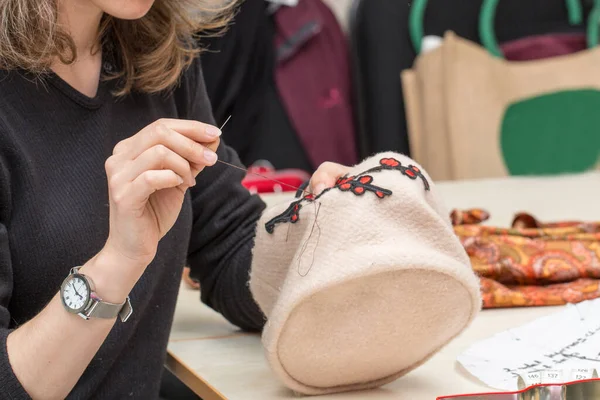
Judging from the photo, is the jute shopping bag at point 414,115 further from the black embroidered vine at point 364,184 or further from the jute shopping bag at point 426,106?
the black embroidered vine at point 364,184

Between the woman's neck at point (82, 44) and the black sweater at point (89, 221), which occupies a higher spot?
the woman's neck at point (82, 44)

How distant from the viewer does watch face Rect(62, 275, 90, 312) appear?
75 centimetres

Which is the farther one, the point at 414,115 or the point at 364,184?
the point at 414,115

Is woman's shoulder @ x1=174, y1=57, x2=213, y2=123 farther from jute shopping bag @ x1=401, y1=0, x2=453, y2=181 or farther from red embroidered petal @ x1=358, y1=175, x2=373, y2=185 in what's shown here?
jute shopping bag @ x1=401, y1=0, x2=453, y2=181

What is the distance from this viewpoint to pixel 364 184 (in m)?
0.73

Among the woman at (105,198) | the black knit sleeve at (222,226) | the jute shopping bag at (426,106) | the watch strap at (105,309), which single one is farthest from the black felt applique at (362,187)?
the jute shopping bag at (426,106)

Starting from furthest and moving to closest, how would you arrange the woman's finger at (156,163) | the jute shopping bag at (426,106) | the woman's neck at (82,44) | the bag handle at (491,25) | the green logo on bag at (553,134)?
1. the bag handle at (491,25)
2. the jute shopping bag at (426,106)
3. the green logo on bag at (553,134)
4. the woman's neck at (82,44)
5. the woman's finger at (156,163)

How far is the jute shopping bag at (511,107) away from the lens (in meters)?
2.28

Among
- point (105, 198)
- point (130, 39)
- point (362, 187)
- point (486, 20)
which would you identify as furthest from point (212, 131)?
point (486, 20)

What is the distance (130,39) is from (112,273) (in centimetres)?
36

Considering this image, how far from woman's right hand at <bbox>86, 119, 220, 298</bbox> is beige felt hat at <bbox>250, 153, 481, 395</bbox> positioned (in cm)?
11

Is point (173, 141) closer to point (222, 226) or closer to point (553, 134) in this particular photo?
point (222, 226)

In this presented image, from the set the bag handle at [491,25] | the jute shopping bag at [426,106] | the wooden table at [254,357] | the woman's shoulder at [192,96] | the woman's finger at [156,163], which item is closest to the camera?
the woman's finger at [156,163]

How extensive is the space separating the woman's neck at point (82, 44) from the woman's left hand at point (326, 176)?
0.88ft
